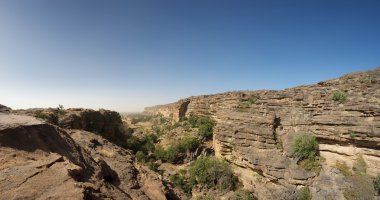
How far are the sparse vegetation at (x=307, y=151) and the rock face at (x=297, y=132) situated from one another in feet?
1.23

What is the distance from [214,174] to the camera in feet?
63.5

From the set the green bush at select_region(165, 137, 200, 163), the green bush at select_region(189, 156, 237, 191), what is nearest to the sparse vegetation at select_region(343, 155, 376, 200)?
the green bush at select_region(189, 156, 237, 191)

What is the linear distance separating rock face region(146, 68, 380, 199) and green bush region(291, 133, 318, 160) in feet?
1.24

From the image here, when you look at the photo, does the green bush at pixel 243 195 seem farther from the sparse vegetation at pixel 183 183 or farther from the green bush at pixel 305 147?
the sparse vegetation at pixel 183 183

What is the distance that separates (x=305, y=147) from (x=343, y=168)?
8.11ft

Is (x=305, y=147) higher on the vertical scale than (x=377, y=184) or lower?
higher

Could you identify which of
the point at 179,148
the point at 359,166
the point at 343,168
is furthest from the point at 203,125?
the point at 359,166

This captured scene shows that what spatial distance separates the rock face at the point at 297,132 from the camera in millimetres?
14516

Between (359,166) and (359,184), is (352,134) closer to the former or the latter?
(359,166)

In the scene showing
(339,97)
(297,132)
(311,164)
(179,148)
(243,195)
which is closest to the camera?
(311,164)

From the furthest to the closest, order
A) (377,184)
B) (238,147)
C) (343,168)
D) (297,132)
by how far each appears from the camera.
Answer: (238,147) < (297,132) < (343,168) < (377,184)

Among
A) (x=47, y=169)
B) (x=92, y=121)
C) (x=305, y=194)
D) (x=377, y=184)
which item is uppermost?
(x=92, y=121)

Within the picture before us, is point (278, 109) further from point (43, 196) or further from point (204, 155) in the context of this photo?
point (43, 196)

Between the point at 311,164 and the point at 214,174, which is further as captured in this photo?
the point at 214,174
